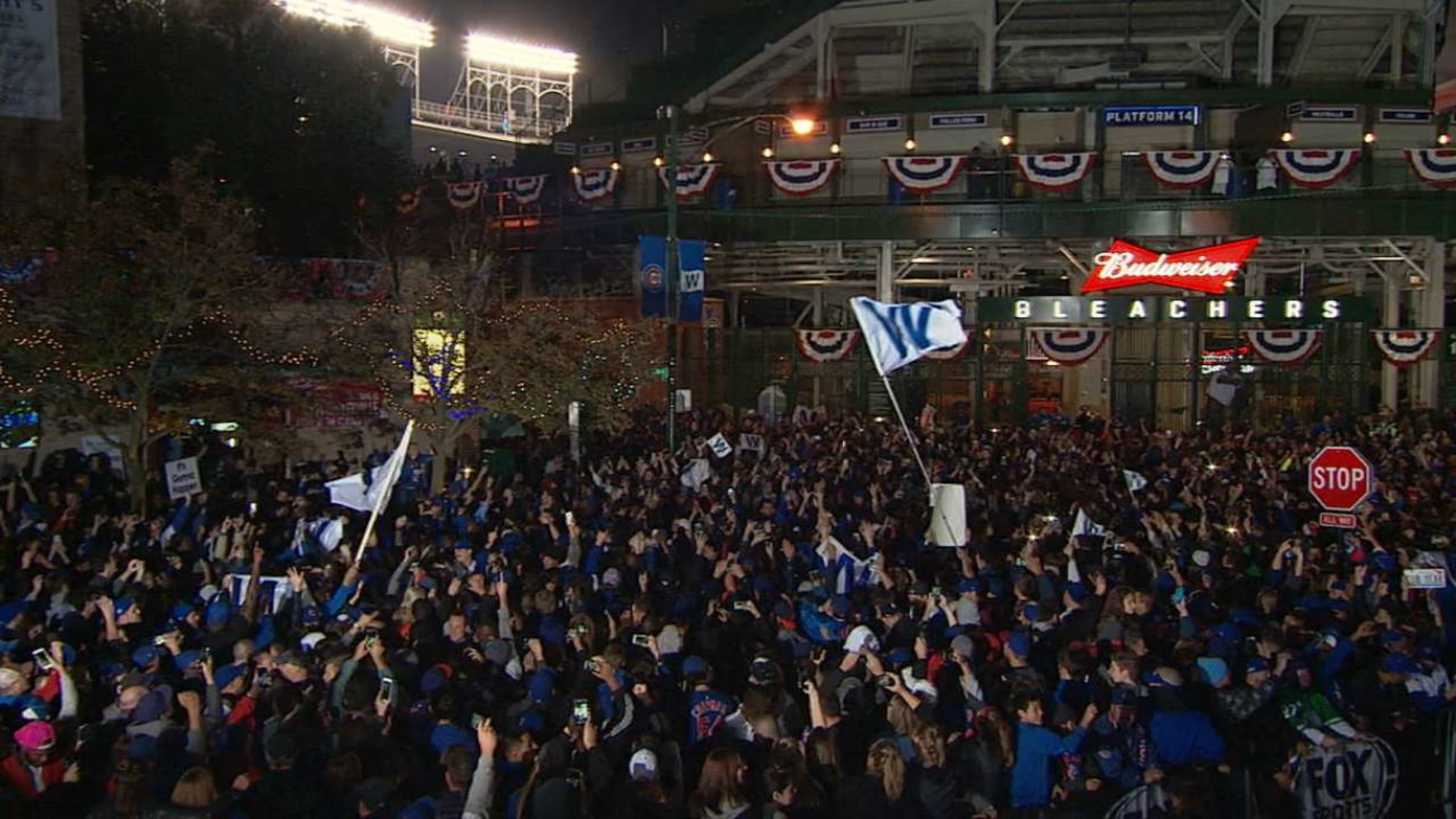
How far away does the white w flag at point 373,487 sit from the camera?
12445mm

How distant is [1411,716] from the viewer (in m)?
7.63

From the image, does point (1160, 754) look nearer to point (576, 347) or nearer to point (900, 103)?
point (576, 347)

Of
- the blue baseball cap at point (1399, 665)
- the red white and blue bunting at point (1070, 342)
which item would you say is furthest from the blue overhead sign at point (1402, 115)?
the blue baseball cap at point (1399, 665)

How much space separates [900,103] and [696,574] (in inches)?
910

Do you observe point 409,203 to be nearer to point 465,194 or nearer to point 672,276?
point 465,194

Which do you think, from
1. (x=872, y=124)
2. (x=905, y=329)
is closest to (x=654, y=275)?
(x=905, y=329)

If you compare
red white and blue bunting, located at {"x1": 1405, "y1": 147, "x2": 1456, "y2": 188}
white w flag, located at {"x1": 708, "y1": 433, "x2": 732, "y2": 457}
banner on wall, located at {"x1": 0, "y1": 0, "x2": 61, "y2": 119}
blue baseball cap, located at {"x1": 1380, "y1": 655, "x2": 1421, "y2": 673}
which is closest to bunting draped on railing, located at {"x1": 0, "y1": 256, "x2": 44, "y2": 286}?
banner on wall, located at {"x1": 0, "y1": 0, "x2": 61, "y2": 119}

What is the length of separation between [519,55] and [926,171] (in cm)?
4401

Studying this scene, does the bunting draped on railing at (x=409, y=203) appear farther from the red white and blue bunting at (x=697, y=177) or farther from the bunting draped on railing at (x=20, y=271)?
the bunting draped on railing at (x=20, y=271)

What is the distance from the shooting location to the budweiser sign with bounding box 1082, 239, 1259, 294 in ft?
77.9

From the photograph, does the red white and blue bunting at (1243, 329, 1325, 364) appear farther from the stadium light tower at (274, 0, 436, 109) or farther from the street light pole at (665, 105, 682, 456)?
the stadium light tower at (274, 0, 436, 109)

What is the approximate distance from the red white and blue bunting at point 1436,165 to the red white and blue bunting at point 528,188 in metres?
20.3

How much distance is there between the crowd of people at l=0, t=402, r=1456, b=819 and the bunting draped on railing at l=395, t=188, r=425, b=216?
17575 mm

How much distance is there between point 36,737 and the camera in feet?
22.2
